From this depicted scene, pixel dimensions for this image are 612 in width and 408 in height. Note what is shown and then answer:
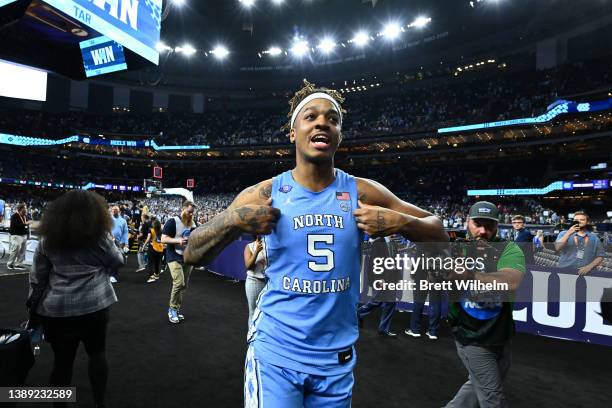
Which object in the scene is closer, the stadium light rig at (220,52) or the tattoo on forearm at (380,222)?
the tattoo on forearm at (380,222)

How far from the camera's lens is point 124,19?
5184 millimetres

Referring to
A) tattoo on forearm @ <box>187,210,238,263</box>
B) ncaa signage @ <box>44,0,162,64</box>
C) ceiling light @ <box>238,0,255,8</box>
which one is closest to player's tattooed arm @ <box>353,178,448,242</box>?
tattoo on forearm @ <box>187,210,238,263</box>

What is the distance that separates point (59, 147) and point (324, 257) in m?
58.3

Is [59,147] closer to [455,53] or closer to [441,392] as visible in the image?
[455,53]

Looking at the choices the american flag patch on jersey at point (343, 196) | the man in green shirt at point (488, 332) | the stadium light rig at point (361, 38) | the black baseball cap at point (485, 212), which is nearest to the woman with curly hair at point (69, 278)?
the american flag patch on jersey at point (343, 196)

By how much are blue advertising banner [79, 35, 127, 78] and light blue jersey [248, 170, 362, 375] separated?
5.71 metres

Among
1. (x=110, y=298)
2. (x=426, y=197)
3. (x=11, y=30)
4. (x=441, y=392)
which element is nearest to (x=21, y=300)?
(x=11, y=30)

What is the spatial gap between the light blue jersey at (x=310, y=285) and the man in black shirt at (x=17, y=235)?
40.5 feet

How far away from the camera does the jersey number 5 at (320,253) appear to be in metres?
1.77

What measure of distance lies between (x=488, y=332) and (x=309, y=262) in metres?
2.10

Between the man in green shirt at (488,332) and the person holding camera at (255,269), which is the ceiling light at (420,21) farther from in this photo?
the man in green shirt at (488,332)

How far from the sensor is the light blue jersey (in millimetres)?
1748

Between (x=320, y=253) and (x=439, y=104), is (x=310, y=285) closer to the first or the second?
(x=320, y=253)

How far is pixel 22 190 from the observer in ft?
158
